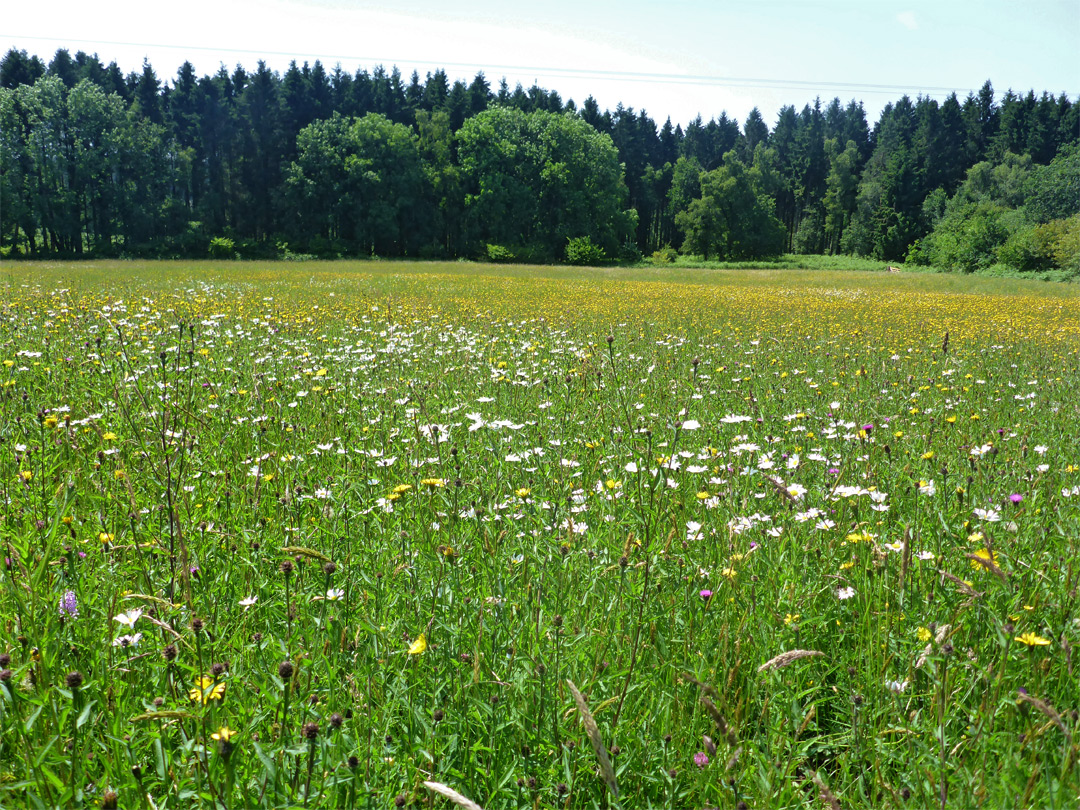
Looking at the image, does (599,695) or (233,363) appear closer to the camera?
(599,695)

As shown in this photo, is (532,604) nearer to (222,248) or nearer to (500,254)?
(500,254)

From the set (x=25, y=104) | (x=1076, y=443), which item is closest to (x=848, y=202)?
(x=25, y=104)

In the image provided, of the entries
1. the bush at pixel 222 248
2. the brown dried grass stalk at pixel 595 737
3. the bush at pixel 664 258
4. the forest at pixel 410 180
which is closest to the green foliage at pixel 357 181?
the forest at pixel 410 180

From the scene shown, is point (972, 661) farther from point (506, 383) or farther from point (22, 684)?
point (506, 383)

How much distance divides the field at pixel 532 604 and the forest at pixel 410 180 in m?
43.0

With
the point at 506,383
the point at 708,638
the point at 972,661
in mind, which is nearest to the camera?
the point at 972,661

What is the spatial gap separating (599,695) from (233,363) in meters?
4.99

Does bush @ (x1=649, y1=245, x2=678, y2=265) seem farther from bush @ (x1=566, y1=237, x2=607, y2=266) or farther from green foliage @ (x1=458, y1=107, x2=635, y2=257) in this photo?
bush @ (x1=566, y1=237, x2=607, y2=266)

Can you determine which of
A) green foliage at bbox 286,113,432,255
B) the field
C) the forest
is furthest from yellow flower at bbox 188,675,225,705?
green foliage at bbox 286,113,432,255

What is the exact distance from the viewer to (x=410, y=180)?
173 ft

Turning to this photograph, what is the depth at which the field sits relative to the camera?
1.37m

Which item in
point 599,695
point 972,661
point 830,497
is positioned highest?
point 830,497

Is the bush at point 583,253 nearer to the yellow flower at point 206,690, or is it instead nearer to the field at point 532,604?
the field at point 532,604

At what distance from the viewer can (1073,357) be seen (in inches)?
301
